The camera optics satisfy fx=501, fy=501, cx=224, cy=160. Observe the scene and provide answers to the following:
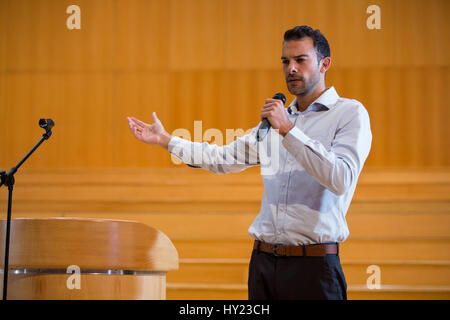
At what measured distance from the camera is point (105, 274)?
4.09ft

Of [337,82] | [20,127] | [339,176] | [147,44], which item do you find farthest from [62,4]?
[339,176]

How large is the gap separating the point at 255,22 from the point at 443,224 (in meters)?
1.54

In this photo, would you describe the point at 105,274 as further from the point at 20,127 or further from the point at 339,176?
the point at 20,127

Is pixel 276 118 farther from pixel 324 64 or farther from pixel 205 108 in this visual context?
pixel 205 108

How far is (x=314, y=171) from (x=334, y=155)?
6 centimetres

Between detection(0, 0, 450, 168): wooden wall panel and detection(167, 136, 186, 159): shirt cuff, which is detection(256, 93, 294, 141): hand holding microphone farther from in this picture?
detection(0, 0, 450, 168): wooden wall panel

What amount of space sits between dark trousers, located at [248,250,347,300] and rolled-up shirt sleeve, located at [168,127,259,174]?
312mm

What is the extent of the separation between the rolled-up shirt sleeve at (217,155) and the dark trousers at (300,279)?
31 cm

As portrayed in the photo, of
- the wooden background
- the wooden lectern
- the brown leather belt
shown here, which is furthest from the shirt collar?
the wooden background

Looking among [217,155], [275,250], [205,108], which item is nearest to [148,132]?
[217,155]

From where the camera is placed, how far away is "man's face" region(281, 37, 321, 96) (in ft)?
4.19

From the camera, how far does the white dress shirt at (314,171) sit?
42.9 inches

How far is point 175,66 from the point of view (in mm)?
3002

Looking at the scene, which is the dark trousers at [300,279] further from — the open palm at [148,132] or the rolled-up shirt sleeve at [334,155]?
the open palm at [148,132]
